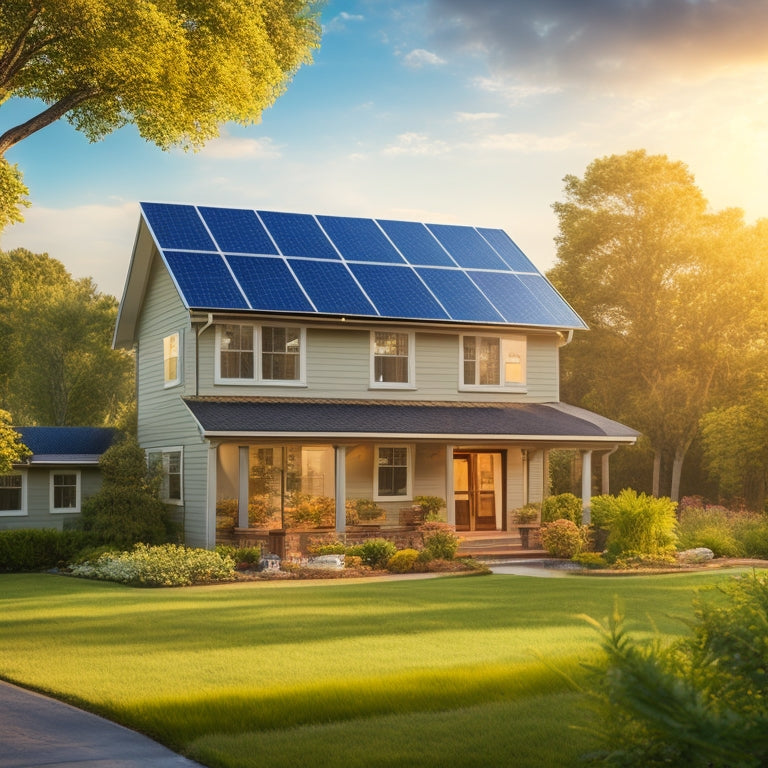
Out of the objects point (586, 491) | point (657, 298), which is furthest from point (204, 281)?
point (657, 298)

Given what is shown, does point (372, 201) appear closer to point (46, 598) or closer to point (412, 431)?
point (412, 431)

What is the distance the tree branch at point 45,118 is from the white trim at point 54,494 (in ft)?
46.5

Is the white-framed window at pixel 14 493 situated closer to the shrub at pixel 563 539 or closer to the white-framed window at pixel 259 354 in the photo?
the white-framed window at pixel 259 354

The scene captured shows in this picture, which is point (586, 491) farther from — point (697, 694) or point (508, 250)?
point (697, 694)

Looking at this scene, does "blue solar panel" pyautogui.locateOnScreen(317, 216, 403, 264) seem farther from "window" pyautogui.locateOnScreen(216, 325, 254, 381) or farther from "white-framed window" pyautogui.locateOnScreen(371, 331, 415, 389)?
"window" pyautogui.locateOnScreen(216, 325, 254, 381)

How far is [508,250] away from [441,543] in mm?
12815

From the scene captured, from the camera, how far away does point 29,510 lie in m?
29.6

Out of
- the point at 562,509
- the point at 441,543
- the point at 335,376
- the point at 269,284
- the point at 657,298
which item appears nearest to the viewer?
the point at 441,543

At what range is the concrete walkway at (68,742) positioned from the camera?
22.9ft

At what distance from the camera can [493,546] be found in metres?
26.0

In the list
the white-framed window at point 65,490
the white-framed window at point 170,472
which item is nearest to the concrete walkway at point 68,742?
the white-framed window at point 170,472

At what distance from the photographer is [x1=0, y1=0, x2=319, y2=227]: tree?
16.4m

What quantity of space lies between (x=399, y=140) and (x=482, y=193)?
476cm

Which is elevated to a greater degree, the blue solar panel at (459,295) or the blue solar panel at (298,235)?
the blue solar panel at (298,235)
